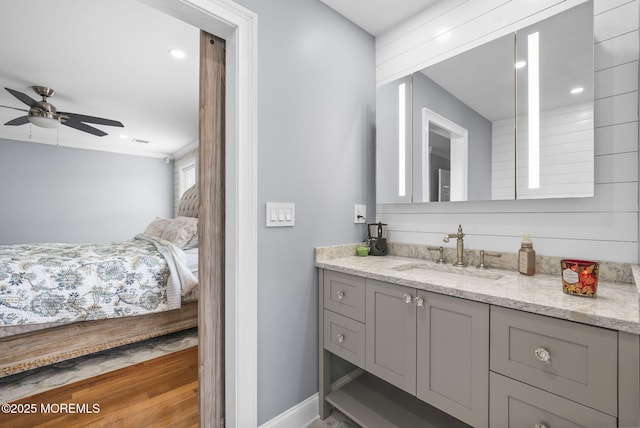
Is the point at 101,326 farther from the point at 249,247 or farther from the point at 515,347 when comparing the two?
the point at 515,347

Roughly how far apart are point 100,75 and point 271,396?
331 centimetres

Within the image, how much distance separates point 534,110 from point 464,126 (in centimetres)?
33

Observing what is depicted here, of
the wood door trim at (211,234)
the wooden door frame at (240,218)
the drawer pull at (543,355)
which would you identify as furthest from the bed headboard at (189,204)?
the drawer pull at (543,355)

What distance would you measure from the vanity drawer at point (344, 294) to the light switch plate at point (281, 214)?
373 mm

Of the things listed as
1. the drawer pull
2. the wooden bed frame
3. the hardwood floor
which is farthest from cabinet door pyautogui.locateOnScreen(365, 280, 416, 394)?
the wooden bed frame

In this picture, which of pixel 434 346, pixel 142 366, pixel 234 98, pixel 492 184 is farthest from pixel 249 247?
pixel 142 366

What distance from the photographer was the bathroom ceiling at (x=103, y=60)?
6.23 ft

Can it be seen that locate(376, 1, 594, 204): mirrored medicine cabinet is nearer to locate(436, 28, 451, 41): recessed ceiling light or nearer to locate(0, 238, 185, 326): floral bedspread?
locate(436, 28, 451, 41): recessed ceiling light

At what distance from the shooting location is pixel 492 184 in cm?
146

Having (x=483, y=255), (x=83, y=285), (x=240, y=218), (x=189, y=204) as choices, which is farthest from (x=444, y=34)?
(x=189, y=204)

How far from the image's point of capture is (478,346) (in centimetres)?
99

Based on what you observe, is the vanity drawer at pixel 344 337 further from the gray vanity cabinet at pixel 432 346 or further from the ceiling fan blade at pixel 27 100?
the ceiling fan blade at pixel 27 100

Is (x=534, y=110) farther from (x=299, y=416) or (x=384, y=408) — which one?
(x=299, y=416)

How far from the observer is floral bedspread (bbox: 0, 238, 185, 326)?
191cm
